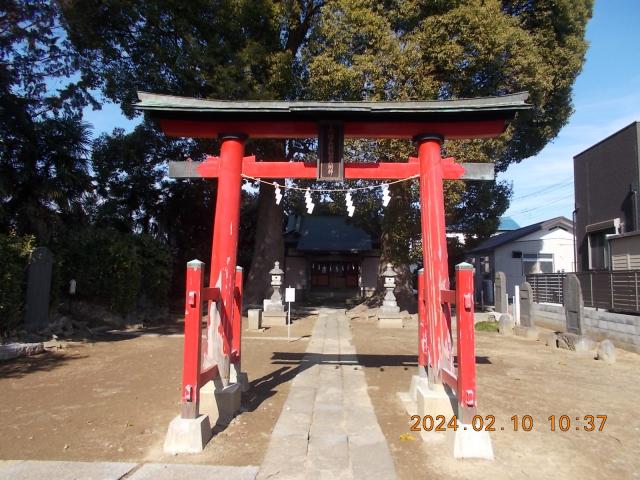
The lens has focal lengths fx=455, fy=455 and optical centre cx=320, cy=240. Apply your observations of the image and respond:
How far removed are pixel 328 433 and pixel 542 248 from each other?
2225 centimetres

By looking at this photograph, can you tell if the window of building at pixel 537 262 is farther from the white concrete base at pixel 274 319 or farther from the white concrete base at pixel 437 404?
the white concrete base at pixel 437 404

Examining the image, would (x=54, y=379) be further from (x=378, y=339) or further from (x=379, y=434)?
(x=378, y=339)

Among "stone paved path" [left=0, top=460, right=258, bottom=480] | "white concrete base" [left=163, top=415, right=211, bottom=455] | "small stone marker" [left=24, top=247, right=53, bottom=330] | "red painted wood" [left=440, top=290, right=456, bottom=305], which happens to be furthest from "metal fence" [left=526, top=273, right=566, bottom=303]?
"small stone marker" [left=24, top=247, right=53, bottom=330]

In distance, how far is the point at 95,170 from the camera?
850 inches

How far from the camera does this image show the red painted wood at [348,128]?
6.45 metres

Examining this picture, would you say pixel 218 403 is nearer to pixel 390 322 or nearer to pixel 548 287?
pixel 390 322

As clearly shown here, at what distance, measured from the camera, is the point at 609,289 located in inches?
457

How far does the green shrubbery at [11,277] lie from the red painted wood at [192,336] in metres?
6.82

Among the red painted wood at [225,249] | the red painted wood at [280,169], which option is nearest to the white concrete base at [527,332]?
the red painted wood at [280,169]

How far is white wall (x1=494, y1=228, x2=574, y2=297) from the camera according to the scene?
23859 mm

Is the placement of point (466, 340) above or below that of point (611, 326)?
above

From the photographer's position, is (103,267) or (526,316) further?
(103,267)

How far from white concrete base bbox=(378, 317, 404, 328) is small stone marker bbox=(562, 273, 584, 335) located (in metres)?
5.61

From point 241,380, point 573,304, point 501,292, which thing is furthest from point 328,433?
point 501,292
